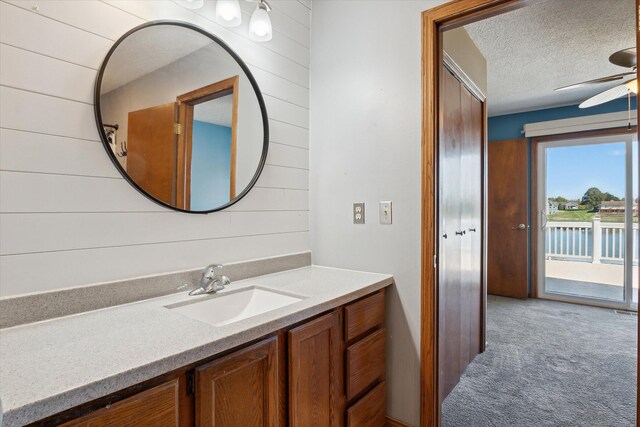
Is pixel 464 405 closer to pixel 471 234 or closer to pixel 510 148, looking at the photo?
pixel 471 234

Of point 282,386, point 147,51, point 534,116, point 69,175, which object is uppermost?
point 534,116

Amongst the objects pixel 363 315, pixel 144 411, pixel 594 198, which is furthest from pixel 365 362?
pixel 594 198

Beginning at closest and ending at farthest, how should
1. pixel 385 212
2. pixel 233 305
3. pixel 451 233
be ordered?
pixel 233 305 → pixel 385 212 → pixel 451 233

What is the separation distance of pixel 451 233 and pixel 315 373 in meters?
1.29

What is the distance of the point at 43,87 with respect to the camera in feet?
3.52

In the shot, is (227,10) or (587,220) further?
(587,220)

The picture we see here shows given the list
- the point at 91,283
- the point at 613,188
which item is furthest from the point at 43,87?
the point at 613,188

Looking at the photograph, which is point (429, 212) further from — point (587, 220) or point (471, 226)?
point (587, 220)

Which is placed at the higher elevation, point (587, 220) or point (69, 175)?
point (69, 175)

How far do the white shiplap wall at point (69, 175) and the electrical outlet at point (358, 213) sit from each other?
724mm

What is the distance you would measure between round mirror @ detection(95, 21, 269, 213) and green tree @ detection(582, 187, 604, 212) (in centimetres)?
440

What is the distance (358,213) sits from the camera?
1.84 meters

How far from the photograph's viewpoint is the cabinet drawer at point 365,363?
1.44 m

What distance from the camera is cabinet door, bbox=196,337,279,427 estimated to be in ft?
2.93
